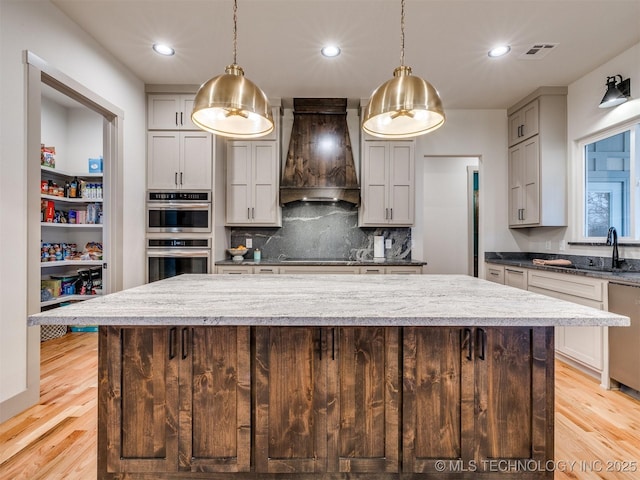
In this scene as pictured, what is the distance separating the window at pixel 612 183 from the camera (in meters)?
3.10

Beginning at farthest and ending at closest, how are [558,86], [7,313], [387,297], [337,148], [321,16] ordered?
1. [337,148]
2. [558,86]
3. [321,16]
4. [7,313]
5. [387,297]

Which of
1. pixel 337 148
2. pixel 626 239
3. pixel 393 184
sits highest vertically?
pixel 337 148

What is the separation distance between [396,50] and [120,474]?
364 cm

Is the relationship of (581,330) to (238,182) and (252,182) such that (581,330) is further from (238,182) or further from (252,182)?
(238,182)

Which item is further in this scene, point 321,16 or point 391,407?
point 321,16

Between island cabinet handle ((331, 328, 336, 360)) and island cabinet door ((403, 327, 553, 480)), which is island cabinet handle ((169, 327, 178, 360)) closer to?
island cabinet handle ((331, 328, 336, 360))

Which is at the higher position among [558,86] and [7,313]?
[558,86]

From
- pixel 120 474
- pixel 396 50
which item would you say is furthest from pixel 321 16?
pixel 120 474

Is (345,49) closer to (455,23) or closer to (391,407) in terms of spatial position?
(455,23)

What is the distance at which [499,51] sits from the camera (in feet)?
10.3

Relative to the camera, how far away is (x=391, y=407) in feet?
4.88

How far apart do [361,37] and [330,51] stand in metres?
Result: 0.34

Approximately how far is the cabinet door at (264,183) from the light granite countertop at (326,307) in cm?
226

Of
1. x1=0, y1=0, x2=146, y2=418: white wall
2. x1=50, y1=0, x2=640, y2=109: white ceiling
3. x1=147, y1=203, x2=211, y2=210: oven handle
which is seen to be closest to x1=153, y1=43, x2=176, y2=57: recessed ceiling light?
x1=50, y1=0, x2=640, y2=109: white ceiling
